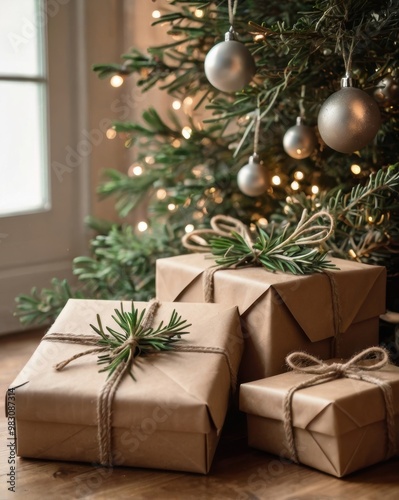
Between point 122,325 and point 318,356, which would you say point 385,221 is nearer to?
point 318,356

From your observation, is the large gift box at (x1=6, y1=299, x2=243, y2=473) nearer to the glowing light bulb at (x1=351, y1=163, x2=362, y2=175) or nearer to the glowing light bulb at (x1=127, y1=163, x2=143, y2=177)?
the glowing light bulb at (x1=351, y1=163, x2=362, y2=175)

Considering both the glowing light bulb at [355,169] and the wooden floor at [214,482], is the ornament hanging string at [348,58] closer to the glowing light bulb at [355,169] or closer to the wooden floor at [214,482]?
the glowing light bulb at [355,169]

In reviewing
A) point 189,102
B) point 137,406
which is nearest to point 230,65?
point 137,406

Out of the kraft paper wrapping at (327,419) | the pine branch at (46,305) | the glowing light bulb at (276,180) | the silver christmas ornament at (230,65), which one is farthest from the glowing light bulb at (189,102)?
the kraft paper wrapping at (327,419)

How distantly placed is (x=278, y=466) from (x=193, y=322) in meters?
0.25

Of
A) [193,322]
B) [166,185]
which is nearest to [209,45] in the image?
[166,185]

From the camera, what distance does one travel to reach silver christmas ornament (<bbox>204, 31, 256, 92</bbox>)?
131cm

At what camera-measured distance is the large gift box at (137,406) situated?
109 cm

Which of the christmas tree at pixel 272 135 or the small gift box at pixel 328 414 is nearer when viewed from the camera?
the small gift box at pixel 328 414

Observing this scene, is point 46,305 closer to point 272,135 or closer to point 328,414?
point 272,135

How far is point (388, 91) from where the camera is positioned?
1.44m

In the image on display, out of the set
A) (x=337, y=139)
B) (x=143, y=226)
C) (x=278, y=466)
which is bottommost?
(x=278, y=466)

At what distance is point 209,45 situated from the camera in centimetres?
168

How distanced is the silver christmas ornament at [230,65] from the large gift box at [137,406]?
1.41ft
